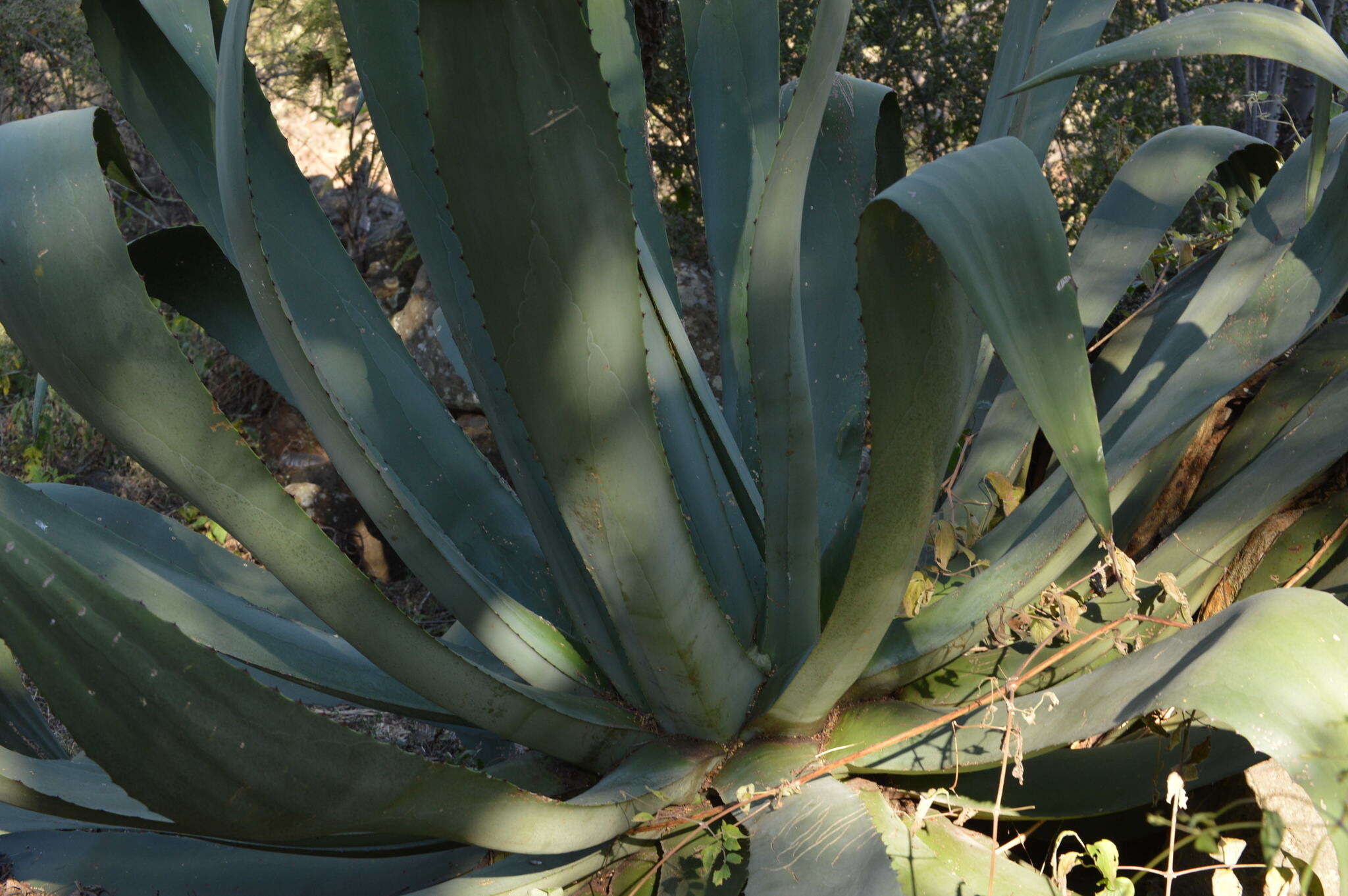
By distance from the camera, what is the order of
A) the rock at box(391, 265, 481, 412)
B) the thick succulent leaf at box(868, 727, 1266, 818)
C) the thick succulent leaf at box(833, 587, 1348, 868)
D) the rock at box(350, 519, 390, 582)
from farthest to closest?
1. the rock at box(391, 265, 481, 412)
2. the rock at box(350, 519, 390, 582)
3. the thick succulent leaf at box(868, 727, 1266, 818)
4. the thick succulent leaf at box(833, 587, 1348, 868)

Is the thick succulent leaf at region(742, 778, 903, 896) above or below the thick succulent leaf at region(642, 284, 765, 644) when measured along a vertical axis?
below

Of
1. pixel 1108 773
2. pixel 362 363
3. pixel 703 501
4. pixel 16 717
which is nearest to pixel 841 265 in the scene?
pixel 703 501

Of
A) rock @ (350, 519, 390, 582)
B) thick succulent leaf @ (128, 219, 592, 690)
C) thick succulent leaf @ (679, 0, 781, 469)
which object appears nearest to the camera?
thick succulent leaf @ (128, 219, 592, 690)

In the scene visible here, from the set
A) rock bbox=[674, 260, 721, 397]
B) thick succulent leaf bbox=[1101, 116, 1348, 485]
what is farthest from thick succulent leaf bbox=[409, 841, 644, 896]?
rock bbox=[674, 260, 721, 397]

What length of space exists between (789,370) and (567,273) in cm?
30

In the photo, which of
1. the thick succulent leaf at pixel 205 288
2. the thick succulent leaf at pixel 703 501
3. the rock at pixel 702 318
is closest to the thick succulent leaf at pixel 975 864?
the thick succulent leaf at pixel 703 501

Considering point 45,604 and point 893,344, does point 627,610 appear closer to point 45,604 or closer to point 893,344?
point 893,344

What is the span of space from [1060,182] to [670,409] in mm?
3631

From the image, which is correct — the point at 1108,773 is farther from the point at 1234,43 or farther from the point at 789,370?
the point at 1234,43

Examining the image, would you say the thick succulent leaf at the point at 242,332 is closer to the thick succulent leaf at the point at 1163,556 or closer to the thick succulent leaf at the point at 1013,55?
the thick succulent leaf at the point at 1163,556

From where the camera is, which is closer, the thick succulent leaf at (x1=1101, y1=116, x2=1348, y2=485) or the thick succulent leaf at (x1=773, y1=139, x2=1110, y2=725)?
the thick succulent leaf at (x1=773, y1=139, x2=1110, y2=725)

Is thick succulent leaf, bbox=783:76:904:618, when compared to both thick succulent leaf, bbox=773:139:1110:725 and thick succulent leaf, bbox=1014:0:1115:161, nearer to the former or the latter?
thick succulent leaf, bbox=1014:0:1115:161

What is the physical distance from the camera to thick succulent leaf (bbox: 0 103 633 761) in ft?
2.96

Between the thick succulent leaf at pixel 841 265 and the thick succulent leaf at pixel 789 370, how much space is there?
285 mm
